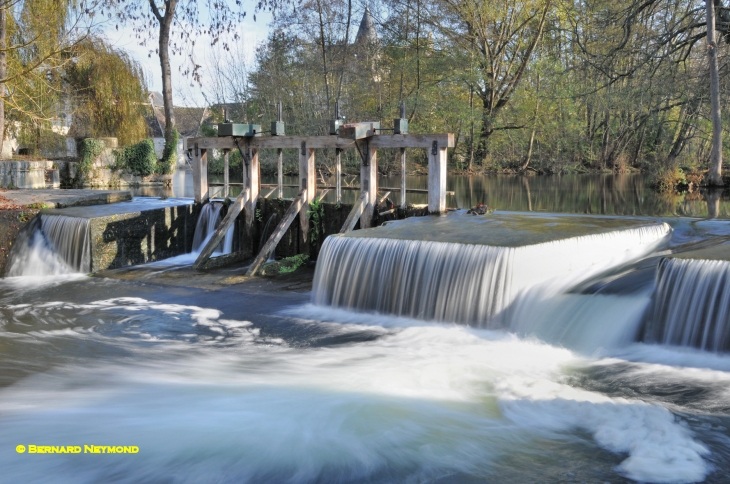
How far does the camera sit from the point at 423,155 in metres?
41.3

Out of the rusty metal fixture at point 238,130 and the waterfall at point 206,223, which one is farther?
the waterfall at point 206,223

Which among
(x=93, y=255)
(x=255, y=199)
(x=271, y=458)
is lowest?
(x=271, y=458)

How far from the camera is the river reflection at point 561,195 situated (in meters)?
20.3

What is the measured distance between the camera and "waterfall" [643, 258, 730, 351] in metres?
8.31

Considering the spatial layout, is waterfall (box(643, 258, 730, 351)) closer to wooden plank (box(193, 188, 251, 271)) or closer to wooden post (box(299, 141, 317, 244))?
wooden post (box(299, 141, 317, 244))

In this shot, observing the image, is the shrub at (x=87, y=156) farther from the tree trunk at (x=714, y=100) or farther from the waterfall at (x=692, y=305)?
the waterfall at (x=692, y=305)

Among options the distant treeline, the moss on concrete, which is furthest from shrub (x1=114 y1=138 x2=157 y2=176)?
the moss on concrete

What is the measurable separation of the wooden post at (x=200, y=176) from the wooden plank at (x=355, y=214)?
4.19m

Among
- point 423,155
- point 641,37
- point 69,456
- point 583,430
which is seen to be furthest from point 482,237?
point 423,155

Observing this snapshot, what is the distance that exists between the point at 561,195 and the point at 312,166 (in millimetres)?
13705

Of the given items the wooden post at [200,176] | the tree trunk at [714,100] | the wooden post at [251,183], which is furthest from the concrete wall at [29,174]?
the tree trunk at [714,100]

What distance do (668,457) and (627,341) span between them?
2934 mm

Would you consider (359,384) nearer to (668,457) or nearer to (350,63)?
(668,457)

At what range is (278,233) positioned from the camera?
46.2 feet
